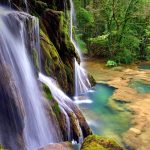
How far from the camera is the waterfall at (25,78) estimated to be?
32.0 ft

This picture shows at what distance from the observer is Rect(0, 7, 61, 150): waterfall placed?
9.77 m

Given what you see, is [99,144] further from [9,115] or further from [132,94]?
[132,94]

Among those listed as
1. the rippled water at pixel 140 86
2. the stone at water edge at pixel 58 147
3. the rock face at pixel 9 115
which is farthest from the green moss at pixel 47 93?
the rippled water at pixel 140 86

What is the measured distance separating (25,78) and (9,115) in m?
2.44

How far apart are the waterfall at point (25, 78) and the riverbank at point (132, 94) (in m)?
3.15

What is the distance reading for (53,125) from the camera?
1064 cm

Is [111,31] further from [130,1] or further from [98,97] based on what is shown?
[98,97]

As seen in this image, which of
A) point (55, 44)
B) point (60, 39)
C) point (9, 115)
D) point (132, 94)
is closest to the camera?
point (9, 115)

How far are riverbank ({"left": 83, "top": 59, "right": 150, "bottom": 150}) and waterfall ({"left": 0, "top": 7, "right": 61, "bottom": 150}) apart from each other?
3.15 metres

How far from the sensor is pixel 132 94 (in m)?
18.3

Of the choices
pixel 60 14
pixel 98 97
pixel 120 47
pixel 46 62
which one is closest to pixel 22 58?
pixel 46 62

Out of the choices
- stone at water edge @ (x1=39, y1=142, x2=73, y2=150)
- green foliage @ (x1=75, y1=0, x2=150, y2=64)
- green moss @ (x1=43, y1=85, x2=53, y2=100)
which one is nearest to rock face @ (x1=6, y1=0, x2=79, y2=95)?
green moss @ (x1=43, y1=85, x2=53, y2=100)

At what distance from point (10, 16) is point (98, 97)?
856cm

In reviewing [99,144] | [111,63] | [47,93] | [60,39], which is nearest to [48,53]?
[60,39]
